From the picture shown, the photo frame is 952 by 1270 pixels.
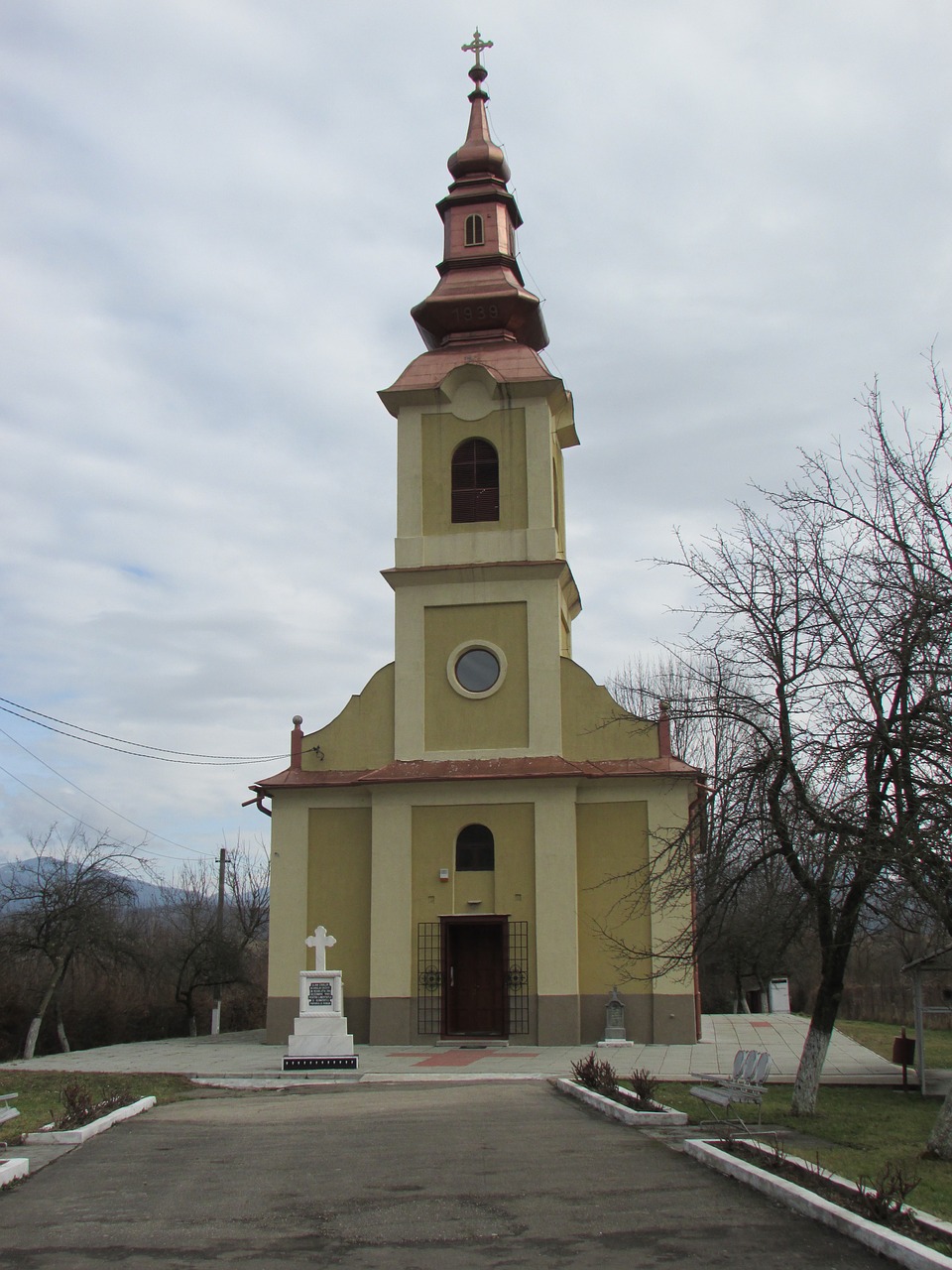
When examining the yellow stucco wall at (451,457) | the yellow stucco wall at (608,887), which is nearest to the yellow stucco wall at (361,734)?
the yellow stucco wall at (451,457)

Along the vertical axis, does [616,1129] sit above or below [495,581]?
below

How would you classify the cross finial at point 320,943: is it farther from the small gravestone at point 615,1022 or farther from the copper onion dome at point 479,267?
the copper onion dome at point 479,267

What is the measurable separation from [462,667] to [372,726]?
2251mm

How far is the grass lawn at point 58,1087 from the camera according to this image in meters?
13.7

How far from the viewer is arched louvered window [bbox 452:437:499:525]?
1028 inches

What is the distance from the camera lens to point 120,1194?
8.85 metres

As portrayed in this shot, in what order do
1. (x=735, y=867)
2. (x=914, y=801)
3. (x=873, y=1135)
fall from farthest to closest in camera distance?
(x=735, y=867) → (x=873, y=1135) → (x=914, y=801)

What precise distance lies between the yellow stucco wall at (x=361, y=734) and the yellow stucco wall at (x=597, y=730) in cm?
373

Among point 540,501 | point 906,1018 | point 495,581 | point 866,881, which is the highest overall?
point 540,501

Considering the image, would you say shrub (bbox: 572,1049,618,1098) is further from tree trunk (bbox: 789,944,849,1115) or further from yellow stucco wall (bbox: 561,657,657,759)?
yellow stucco wall (bbox: 561,657,657,759)

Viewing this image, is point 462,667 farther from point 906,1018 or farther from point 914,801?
point 906,1018

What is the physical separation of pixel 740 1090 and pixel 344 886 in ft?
42.0

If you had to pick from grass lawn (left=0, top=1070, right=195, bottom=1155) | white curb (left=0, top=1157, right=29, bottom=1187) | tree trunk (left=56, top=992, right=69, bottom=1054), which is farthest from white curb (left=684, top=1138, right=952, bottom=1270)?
tree trunk (left=56, top=992, right=69, bottom=1054)

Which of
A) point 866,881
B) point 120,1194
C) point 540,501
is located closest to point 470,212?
point 540,501
